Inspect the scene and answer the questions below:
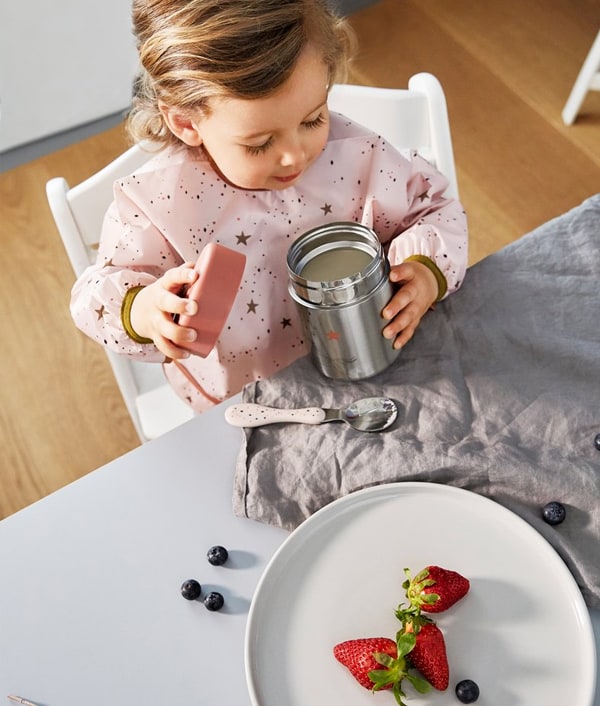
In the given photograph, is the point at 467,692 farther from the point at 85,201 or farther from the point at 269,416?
the point at 85,201

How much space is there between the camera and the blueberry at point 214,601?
2.26ft

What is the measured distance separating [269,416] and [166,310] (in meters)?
0.14

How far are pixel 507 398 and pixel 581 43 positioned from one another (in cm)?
193

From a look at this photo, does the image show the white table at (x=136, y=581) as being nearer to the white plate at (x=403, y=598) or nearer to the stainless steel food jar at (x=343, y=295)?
the white plate at (x=403, y=598)

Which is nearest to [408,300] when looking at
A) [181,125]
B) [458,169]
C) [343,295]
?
[343,295]

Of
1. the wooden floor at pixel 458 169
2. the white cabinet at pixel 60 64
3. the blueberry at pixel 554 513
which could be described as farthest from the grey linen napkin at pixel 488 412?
the white cabinet at pixel 60 64

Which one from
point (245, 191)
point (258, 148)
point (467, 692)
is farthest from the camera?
point (245, 191)

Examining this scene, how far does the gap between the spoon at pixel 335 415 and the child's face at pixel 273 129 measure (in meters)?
0.25

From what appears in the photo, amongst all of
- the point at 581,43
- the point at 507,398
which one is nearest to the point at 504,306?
the point at 507,398

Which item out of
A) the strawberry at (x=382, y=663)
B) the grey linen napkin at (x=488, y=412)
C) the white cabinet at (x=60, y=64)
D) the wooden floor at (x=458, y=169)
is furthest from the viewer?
the white cabinet at (x=60, y=64)

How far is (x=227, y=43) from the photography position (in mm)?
740

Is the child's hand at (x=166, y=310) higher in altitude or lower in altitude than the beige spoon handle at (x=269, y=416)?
higher

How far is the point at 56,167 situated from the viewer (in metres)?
2.29

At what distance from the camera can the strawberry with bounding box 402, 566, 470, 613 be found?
2.07ft
